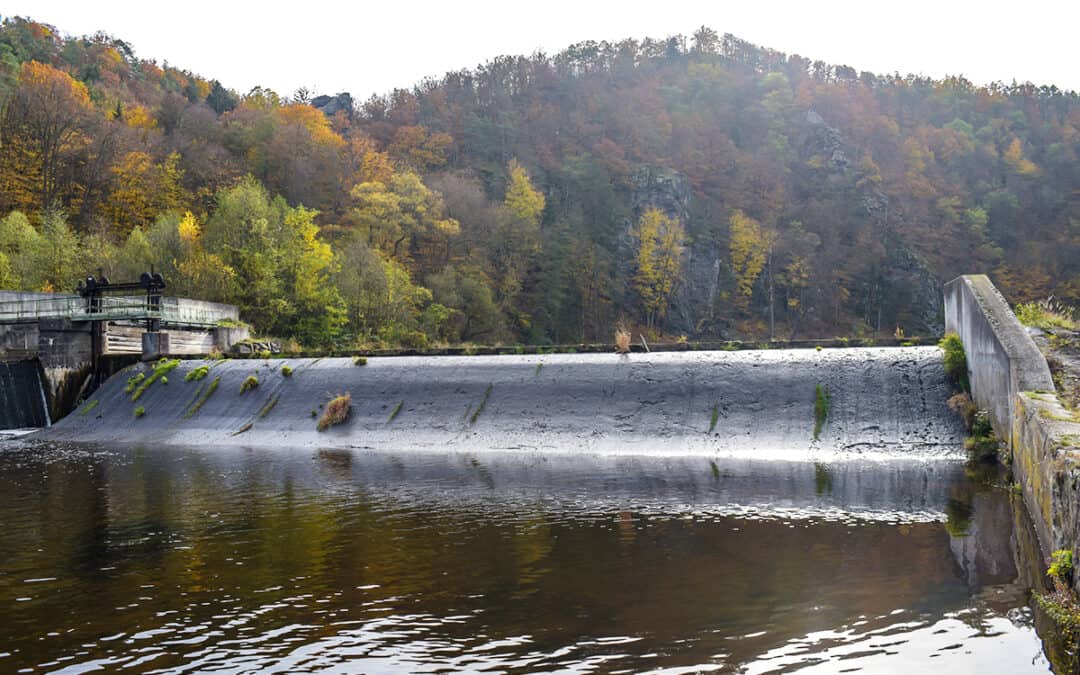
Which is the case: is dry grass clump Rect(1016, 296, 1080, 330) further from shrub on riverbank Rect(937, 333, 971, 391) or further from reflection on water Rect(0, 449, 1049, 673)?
reflection on water Rect(0, 449, 1049, 673)

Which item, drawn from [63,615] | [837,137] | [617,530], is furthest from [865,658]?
[837,137]

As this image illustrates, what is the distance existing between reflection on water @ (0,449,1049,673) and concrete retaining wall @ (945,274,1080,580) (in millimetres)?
747

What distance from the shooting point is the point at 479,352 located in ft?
86.6

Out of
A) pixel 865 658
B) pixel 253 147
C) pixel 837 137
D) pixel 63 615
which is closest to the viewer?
pixel 865 658

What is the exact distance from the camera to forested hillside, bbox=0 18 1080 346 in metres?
48.5

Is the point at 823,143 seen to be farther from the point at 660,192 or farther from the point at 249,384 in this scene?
the point at 249,384

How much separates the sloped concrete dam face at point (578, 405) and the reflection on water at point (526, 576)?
3289mm

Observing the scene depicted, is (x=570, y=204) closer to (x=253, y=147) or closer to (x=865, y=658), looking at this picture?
(x=253, y=147)

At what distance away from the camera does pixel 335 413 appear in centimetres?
2438

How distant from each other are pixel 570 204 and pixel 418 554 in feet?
259

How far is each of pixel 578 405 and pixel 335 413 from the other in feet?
24.0

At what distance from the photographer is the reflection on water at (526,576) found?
6.77 meters

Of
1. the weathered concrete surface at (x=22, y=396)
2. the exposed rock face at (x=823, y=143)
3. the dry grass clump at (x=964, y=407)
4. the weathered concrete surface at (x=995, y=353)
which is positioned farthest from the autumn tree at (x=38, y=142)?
the exposed rock face at (x=823, y=143)

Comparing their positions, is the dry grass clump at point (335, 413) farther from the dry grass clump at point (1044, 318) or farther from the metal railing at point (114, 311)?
the dry grass clump at point (1044, 318)
